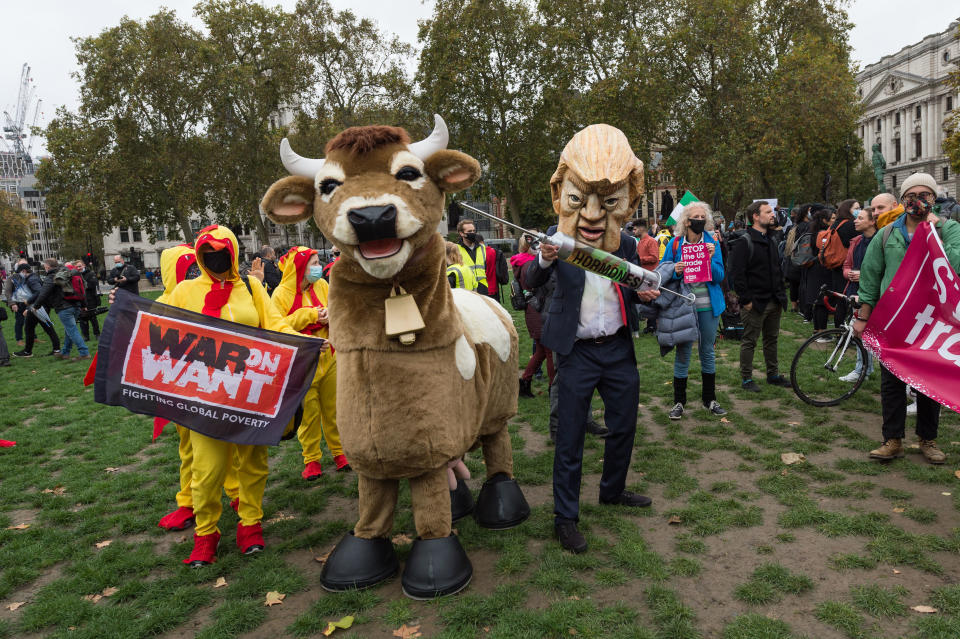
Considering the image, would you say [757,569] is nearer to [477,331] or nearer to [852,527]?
[852,527]

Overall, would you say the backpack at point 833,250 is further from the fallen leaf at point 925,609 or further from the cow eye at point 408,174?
the cow eye at point 408,174

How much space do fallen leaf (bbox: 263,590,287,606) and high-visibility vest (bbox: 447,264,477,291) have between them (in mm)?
4651

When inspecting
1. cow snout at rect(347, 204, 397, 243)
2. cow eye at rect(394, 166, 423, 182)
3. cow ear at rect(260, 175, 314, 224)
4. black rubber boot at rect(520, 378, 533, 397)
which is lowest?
black rubber boot at rect(520, 378, 533, 397)

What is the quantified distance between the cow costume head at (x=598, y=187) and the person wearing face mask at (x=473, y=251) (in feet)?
14.5

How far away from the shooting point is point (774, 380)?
26.2 ft

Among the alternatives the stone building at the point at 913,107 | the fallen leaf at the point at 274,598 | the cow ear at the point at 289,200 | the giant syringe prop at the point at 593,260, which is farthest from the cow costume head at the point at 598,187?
the stone building at the point at 913,107

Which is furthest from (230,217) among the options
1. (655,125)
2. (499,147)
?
(655,125)

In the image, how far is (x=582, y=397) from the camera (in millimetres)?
4145

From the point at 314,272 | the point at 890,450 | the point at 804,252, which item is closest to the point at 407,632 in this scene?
the point at 314,272

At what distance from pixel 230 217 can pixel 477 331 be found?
32.5 metres

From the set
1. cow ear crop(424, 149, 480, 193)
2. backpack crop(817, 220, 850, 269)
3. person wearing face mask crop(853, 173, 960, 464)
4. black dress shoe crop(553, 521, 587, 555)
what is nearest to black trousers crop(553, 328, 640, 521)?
black dress shoe crop(553, 521, 587, 555)

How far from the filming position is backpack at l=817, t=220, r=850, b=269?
375 inches

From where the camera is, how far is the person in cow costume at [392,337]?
3.31 m

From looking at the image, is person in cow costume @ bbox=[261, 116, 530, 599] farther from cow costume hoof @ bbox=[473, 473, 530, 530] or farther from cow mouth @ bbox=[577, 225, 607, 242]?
cow mouth @ bbox=[577, 225, 607, 242]
